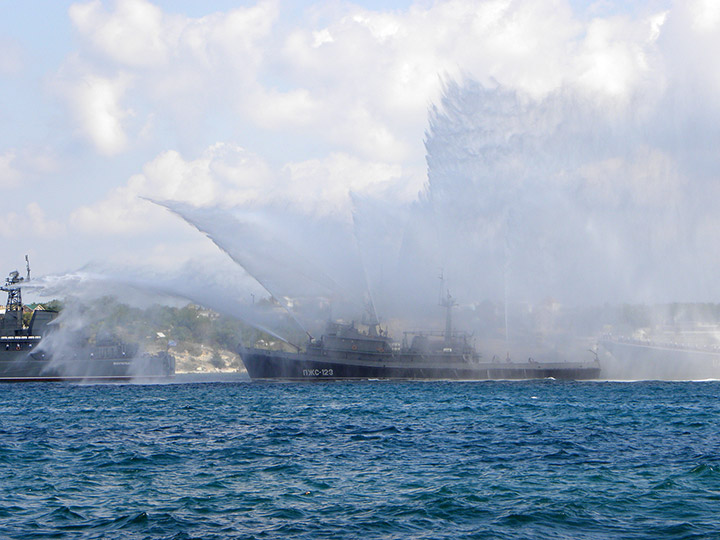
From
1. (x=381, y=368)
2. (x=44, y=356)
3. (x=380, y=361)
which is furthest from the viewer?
(x=44, y=356)

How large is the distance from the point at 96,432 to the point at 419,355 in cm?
4884

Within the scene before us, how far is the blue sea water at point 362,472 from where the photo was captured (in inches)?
804

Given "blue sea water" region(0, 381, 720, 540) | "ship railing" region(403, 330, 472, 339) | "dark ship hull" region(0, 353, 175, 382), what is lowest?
"blue sea water" region(0, 381, 720, 540)

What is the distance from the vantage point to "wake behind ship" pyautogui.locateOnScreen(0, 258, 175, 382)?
88812 millimetres

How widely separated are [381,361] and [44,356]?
3989 centimetres

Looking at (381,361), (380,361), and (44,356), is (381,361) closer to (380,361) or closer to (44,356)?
(380,361)

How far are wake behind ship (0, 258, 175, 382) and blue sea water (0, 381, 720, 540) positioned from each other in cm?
4114

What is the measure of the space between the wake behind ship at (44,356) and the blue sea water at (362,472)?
41.1 m

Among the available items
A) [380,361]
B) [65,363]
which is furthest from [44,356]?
[380,361]

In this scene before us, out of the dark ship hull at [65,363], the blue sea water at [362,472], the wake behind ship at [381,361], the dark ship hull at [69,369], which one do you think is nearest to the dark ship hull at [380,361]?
the wake behind ship at [381,361]

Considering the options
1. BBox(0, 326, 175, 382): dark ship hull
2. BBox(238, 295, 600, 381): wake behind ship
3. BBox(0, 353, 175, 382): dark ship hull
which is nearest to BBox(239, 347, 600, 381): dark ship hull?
BBox(238, 295, 600, 381): wake behind ship

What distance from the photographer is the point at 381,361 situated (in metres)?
83.1

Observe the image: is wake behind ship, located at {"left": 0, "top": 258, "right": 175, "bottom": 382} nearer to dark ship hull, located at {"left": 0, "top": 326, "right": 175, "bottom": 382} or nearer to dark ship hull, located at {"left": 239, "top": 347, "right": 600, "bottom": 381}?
dark ship hull, located at {"left": 0, "top": 326, "right": 175, "bottom": 382}

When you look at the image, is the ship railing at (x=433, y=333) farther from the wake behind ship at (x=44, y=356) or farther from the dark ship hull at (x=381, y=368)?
the wake behind ship at (x=44, y=356)
